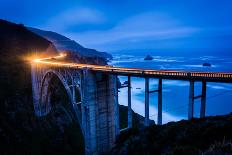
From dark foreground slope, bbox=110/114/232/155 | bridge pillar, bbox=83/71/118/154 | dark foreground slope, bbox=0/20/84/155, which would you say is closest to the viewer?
dark foreground slope, bbox=110/114/232/155

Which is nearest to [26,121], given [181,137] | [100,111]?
[100,111]

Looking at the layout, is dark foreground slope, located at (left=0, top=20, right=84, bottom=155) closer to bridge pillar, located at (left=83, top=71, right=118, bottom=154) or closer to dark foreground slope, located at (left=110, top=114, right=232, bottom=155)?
bridge pillar, located at (left=83, top=71, right=118, bottom=154)

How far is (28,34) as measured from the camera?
84.9 metres

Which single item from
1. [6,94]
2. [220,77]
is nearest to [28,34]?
[6,94]

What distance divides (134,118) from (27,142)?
32.1 metres

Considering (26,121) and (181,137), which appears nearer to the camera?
(181,137)

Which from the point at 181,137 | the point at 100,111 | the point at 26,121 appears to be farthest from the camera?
the point at 26,121

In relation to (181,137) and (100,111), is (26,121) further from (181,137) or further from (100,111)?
(181,137)

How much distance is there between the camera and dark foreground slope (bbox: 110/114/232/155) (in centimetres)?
Result: 1672

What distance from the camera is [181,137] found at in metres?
19.1

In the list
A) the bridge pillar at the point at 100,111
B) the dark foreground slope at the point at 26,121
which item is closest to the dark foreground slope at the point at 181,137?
the bridge pillar at the point at 100,111

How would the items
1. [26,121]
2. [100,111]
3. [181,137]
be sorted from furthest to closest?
[26,121]
[100,111]
[181,137]

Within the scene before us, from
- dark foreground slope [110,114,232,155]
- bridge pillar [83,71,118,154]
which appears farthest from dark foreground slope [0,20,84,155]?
dark foreground slope [110,114,232,155]

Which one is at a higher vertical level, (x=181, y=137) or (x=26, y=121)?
(x=181, y=137)
